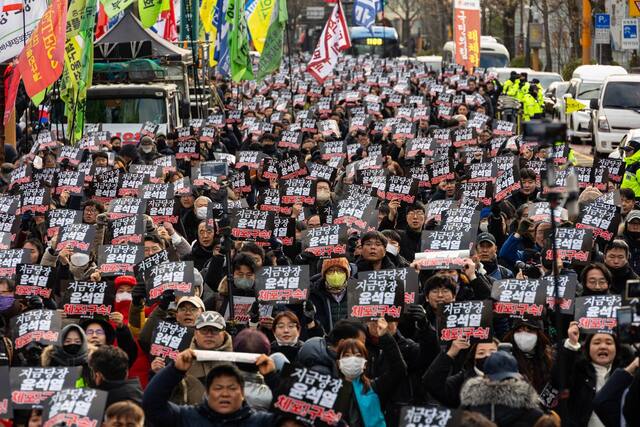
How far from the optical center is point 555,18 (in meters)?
72.1

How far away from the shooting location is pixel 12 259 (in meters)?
12.5

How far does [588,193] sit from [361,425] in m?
6.90

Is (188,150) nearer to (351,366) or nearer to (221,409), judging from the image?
(351,366)

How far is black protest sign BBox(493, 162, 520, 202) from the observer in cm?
1591

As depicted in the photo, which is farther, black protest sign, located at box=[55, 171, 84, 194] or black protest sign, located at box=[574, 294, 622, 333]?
black protest sign, located at box=[55, 171, 84, 194]

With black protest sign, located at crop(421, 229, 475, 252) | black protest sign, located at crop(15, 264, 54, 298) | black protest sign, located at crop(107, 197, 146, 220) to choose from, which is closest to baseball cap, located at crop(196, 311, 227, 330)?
black protest sign, located at crop(15, 264, 54, 298)

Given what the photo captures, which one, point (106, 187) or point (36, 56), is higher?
point (36, 56)

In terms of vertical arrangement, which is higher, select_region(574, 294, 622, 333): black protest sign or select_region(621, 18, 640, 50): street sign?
select_region(621, 18, 640, 50): street sign

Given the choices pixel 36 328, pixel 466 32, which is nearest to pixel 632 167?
pixel 36 328

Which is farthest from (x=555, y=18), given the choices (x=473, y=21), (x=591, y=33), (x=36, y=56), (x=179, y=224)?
(x=179, y=224)

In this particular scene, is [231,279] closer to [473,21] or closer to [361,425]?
[361,425]

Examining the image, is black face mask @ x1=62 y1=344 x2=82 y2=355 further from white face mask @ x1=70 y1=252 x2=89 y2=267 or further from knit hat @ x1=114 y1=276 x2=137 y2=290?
white face mask @ x1=70 y1=252 x2=89 y2=267

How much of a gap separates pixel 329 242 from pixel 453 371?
3.78m

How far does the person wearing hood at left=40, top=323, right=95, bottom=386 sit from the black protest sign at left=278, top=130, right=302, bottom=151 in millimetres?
13756
